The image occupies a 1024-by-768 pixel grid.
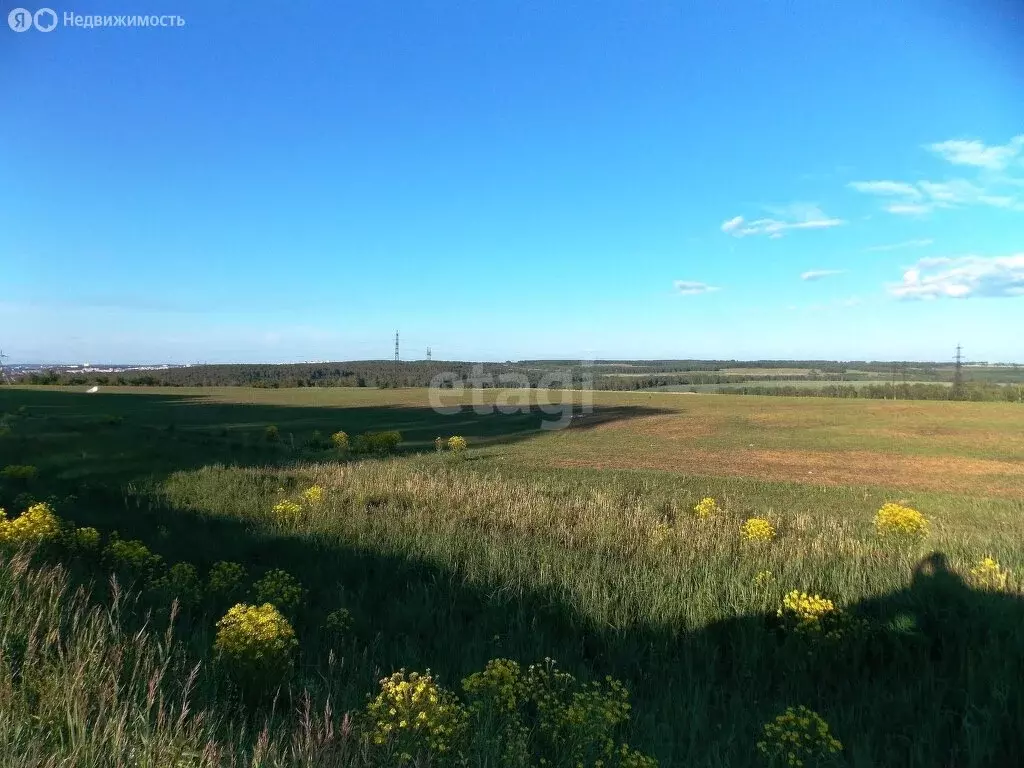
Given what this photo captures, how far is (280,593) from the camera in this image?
225 inches

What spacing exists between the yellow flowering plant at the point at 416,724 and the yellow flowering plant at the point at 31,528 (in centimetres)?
468

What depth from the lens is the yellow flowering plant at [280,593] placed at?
5371mm

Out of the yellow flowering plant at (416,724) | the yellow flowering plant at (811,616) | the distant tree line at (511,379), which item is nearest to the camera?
the yellow flowering plant at (416,724)

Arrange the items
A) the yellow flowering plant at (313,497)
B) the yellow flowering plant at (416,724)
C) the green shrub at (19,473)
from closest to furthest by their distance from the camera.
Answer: the yellow flowering plant at (416,724) → the yellow flowering plant at (313,497) → the green shrub at (19,473)

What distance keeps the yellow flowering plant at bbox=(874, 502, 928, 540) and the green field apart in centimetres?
36

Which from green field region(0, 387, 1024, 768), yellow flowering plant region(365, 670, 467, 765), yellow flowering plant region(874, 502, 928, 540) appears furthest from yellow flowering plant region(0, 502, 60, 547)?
yellow flowering plant region(874, 502, 928, 540)

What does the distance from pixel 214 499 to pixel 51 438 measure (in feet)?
38.9

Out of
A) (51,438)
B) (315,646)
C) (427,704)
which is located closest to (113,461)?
(51,438)

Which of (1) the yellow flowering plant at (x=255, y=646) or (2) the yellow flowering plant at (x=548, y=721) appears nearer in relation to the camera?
(2) the yellow flowering plant at (x=548, y=721)

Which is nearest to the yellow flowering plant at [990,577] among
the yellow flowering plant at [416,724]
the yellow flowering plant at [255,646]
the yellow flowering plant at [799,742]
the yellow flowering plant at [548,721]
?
the yellow flowering plant at [799,742]

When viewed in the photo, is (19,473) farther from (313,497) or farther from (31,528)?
(31,528)

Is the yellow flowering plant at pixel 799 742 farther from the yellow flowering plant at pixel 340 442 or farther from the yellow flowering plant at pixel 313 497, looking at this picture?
the yellow flowering plant at pixel 340 442

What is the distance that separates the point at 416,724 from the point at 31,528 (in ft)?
19.4

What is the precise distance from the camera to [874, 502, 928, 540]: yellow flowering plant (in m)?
8.39
